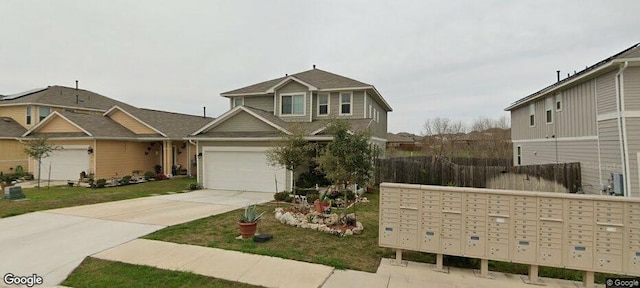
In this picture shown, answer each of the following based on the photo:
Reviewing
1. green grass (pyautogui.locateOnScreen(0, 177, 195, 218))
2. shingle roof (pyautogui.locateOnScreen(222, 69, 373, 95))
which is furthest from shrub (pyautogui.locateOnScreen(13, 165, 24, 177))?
shingle roof (pyautogui.locateOnScreen(222, 69, 373, 95))

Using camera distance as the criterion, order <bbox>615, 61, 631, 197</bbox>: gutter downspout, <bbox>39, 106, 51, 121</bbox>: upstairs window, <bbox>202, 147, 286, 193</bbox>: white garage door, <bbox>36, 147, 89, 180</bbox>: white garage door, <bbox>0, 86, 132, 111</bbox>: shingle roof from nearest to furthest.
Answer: <bbox>615, 61, 631, 197</bbox>: gutter downspout
<bbox>202, 147, 286, 193</bbox>: white garage door
<bbox>36, 147, 89, 180</bbox>: white garage door
<bbox>39, 106, 51, 121</bbox>: upstairs window
<bbox>0, 86, 132, 111</bbox>: shingle roof

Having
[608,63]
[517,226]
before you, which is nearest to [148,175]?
[517,226]

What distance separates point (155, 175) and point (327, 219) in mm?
16321

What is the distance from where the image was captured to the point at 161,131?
790 inches

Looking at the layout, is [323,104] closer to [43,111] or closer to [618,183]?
[618,183]

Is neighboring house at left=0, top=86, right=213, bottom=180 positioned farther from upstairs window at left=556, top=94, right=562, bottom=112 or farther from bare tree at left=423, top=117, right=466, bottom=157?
bare tree at left=423, top=117, right=466, bottom=157

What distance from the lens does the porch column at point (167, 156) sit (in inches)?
810

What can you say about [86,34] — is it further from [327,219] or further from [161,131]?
[327,219]

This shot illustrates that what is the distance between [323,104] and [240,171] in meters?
6.24

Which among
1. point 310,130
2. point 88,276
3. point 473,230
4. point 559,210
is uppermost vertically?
point 310,130

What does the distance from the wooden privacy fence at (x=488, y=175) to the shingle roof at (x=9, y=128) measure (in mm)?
26637

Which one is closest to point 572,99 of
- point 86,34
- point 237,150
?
point 237,150

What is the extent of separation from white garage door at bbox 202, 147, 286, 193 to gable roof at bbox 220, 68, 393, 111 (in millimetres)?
4898

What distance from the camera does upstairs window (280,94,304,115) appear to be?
1716cm
